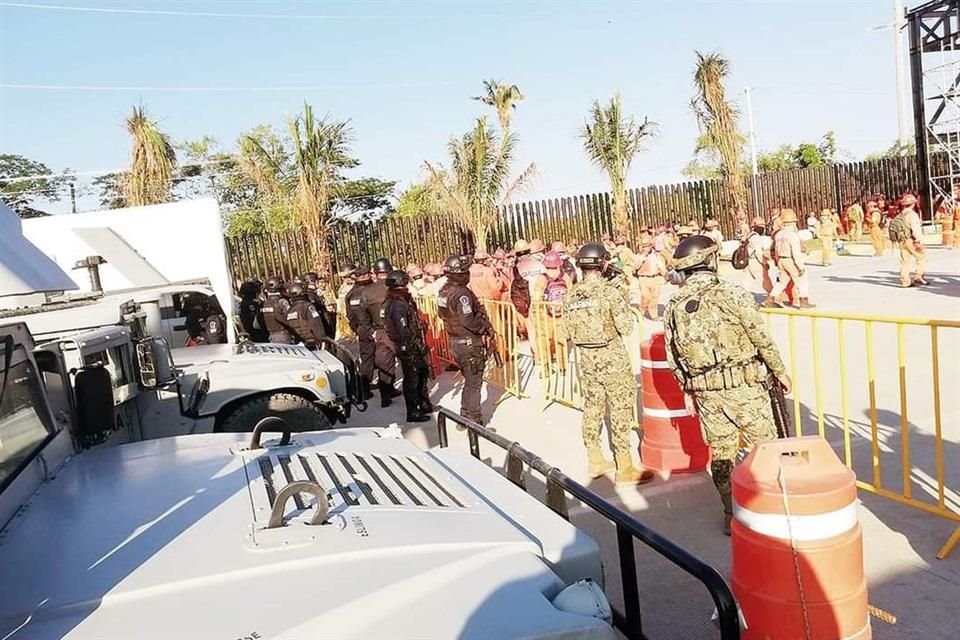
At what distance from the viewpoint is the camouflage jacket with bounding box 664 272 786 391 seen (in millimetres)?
4031

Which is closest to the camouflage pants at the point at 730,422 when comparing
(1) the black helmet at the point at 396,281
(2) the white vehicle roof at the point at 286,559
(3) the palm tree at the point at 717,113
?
(2) the white vehicle roof at the point at 286,559

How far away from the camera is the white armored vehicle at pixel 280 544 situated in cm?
164

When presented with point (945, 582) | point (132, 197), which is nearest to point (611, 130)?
point (132, 197)

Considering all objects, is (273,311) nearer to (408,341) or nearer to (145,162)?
(408,341)

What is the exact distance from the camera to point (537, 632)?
5.14ft

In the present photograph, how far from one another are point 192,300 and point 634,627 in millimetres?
8556

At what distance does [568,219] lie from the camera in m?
22.1

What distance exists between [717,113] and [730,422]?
2095 cm

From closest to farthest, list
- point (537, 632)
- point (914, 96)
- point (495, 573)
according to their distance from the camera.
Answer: point (537, 632) < point (495, 573) < point (914, 96)

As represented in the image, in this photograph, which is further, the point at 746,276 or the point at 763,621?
the point at 746,276

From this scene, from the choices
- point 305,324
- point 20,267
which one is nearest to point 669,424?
point 20,267

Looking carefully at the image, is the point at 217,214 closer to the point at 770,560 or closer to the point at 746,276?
the point at 770,560

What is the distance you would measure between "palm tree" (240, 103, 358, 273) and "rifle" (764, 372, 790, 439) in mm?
14447

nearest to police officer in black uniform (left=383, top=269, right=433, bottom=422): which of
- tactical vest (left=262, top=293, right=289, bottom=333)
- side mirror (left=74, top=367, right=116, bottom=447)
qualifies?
tactical vest (left=262, top=293, right=289, bottom=333)
